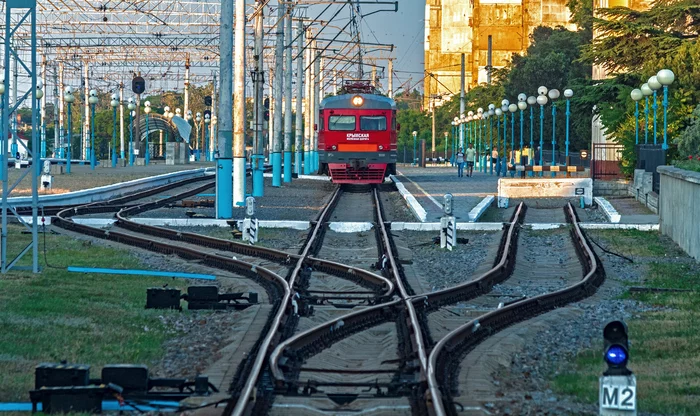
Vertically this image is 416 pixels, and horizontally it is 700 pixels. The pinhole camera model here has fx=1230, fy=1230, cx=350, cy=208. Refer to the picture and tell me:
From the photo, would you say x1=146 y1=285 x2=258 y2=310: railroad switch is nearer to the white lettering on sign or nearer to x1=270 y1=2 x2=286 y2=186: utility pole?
the white lettering on sign

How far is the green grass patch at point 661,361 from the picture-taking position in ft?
30.8

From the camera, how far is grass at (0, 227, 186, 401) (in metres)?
10.8

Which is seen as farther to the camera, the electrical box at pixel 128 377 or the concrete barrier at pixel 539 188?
the concrete barrier at pixel 539 188

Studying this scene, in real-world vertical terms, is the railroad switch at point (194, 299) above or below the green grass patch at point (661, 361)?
above

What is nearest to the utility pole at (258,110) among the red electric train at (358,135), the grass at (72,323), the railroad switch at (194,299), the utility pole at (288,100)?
the red electric train at (358,135)

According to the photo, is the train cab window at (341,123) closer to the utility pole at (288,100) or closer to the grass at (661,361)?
the utility pole at (288,100)

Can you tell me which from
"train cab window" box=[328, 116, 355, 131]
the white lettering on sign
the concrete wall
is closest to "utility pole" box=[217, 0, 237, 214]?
the concrete wall

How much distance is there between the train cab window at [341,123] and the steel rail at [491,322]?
2570 centimetres

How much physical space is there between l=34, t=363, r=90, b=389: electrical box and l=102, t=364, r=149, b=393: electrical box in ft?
0.56

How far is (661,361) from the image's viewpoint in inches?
444

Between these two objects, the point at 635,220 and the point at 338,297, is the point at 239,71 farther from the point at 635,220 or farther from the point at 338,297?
the point at 338,297

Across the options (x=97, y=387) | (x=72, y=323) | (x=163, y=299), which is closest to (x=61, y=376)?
(x=97, y=387)

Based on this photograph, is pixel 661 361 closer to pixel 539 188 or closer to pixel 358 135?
pixel 539 188

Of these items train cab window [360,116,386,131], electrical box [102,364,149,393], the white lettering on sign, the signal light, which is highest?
train cab window [360,116,386,131]
